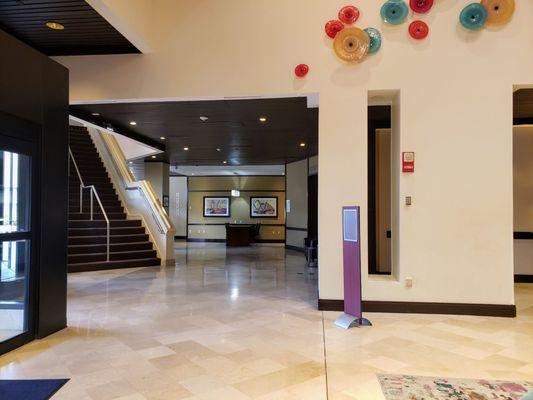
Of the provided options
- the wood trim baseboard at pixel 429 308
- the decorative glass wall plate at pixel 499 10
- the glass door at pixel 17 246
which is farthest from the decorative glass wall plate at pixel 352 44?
the glass door at pixel 17 246

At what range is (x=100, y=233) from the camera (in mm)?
9703

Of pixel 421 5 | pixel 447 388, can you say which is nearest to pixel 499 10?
pixel 421 5

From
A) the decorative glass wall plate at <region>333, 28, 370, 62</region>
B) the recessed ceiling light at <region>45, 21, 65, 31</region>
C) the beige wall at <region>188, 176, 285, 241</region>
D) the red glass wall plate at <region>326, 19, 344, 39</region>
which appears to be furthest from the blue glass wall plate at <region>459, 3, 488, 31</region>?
the beige wall at <region>188, 176, 285, 241</region>

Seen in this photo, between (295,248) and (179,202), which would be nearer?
(295,248)

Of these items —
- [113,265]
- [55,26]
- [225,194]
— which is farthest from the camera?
[225,194]

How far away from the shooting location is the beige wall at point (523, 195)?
746cm

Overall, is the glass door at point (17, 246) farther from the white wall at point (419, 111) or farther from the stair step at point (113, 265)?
the stair step at point (113, 265)

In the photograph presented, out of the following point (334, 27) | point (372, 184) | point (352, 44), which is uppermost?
point (334, 27)

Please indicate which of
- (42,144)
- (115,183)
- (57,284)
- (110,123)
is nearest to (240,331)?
(57,284)

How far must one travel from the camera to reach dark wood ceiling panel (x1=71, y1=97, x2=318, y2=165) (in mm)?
6570

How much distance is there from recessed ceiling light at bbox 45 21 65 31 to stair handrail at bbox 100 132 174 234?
5555mm

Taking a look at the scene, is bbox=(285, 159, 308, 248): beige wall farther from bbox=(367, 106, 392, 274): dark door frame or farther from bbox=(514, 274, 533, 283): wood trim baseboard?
bbox=(514, 274, 533, 283): wood trim baseboard

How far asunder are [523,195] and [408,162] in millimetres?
3825

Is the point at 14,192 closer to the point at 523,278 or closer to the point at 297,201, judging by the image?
the point at 523,278
